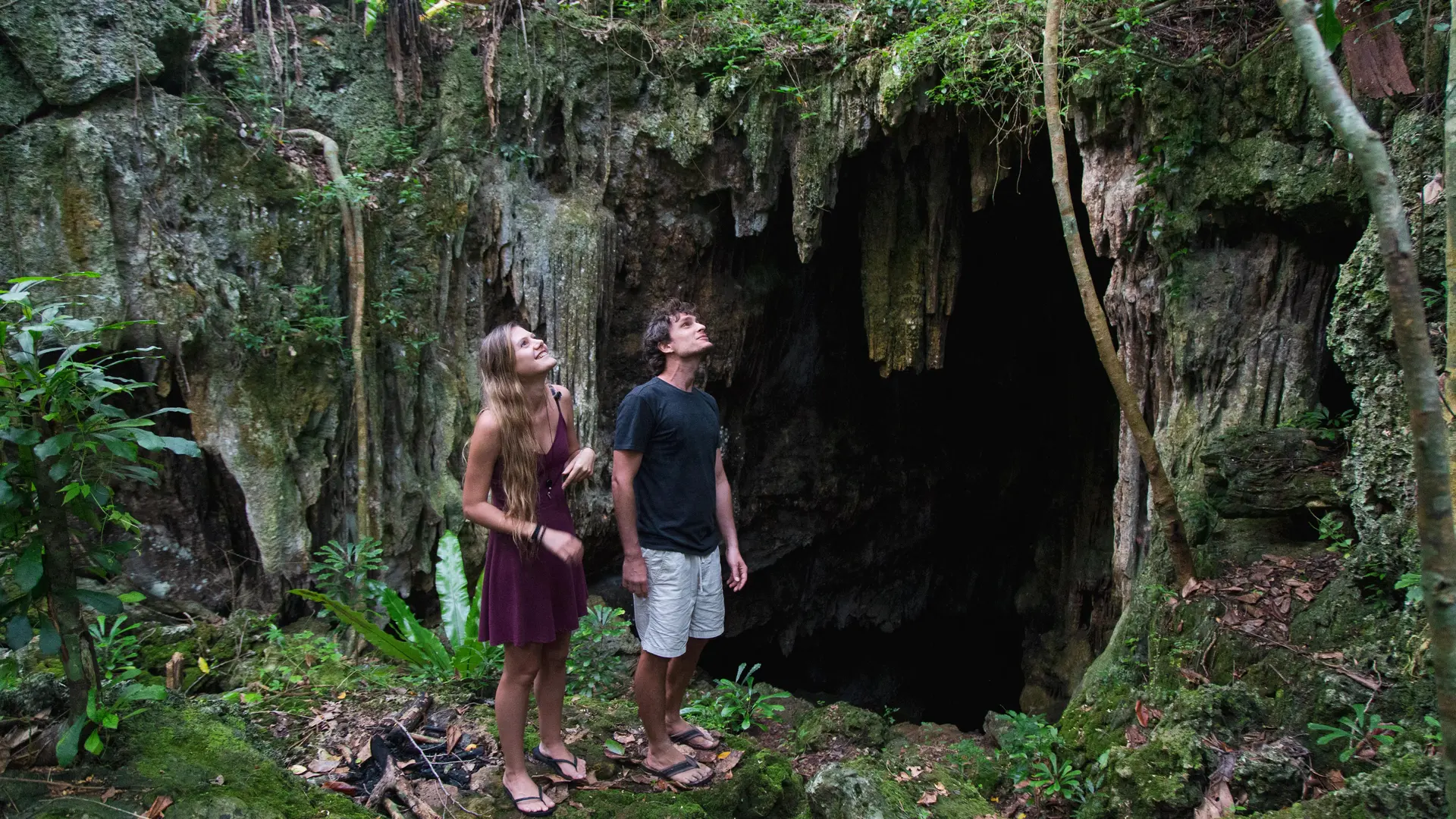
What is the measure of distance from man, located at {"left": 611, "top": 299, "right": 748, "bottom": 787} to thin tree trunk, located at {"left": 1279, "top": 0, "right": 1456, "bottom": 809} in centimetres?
208

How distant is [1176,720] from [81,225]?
6.49m

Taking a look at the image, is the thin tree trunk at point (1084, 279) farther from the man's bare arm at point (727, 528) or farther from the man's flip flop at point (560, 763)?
the man's flip flop at point (560, 763)

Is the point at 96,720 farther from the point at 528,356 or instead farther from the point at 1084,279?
the point at 1084,279

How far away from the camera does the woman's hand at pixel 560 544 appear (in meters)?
2.85

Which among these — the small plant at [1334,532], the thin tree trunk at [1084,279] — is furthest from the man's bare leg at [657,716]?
the small plant at [1334,532]

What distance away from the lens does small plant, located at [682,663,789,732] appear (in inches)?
188

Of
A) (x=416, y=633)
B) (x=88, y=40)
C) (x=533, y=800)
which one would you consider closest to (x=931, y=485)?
(x=416, y=633)

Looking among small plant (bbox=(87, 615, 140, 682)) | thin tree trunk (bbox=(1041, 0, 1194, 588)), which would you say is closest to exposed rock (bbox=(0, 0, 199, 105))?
small plant (bbox=(87, 615, 140, 682))

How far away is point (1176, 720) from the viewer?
3527 millimetres

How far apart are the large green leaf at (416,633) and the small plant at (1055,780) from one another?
3.09 metres

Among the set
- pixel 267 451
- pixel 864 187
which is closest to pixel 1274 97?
pixel 864 187

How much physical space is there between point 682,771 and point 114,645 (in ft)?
11.4

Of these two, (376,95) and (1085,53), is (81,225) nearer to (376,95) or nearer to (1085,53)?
(376,95)

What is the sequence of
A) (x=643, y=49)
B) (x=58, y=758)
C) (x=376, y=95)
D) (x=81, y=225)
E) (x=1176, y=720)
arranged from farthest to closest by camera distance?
1. (x=643, y=49)
2. (x=376, y=95)
3. (x=81, y=225)
4. (x=1176, y=720)
5. (x=58, y=758)
